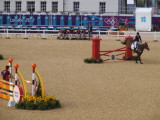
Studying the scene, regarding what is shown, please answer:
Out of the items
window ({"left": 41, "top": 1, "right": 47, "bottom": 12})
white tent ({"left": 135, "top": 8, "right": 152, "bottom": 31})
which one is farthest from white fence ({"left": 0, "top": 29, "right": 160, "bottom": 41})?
window ({"left": 41, "top": 1, "right": 47, "bottom": 12})

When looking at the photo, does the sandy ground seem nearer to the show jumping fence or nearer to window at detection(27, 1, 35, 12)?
the show jumping fence

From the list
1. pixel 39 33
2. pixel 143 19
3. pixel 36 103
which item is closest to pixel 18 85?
pixel 36 103

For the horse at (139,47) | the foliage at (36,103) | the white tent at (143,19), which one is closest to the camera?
the foliage at (36,103)

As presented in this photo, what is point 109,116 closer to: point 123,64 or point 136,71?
point 136,71

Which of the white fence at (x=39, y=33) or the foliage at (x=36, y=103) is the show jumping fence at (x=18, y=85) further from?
the white fence at (x=39, y=33)

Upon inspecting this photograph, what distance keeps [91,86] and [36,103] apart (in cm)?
435

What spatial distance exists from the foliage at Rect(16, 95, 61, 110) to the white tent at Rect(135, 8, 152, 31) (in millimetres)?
36950

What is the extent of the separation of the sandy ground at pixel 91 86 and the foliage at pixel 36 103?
0.73 ft

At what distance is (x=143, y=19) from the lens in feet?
167

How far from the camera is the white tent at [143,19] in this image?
5016cm

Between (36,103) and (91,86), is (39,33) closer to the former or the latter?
(91,86)

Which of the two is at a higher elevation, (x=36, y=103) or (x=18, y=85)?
(x=18, y=85)

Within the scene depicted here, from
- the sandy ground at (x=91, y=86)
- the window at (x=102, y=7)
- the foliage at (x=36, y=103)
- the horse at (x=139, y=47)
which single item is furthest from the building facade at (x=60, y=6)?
the foliage at (x=36, y=103)

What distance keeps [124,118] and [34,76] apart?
3.02 m
